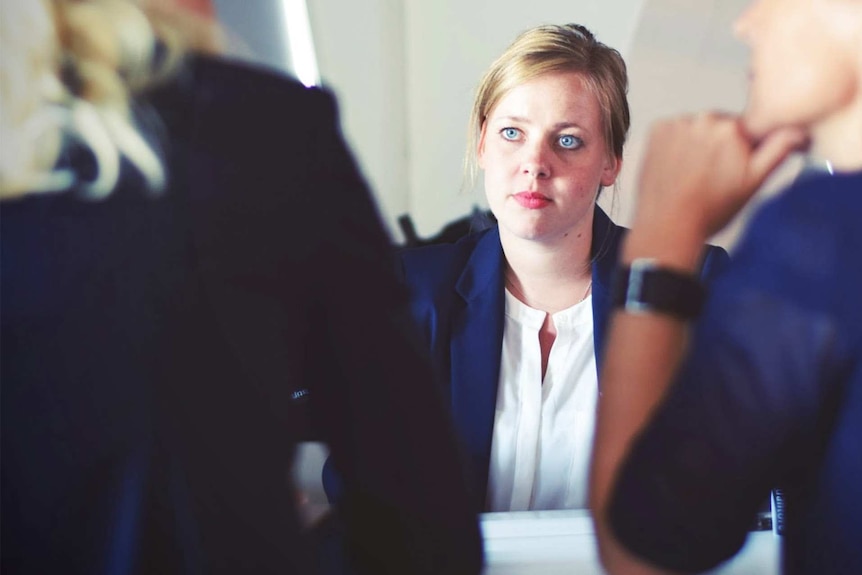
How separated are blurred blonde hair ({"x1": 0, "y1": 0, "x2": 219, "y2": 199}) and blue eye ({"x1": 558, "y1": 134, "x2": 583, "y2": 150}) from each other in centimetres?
38

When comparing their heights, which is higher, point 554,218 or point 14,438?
point 554,218

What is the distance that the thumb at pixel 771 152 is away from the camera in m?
0.67

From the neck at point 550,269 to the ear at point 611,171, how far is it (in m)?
0.04

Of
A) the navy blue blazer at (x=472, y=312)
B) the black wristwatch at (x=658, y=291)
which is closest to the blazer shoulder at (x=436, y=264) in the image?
the navy blue blazer at (x=472, y=312)

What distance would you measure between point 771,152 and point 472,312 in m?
0.34

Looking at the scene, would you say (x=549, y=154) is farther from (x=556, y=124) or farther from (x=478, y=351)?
(x=478, y=351)

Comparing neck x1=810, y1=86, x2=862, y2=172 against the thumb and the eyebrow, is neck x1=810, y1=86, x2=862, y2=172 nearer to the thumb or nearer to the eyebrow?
the thumb

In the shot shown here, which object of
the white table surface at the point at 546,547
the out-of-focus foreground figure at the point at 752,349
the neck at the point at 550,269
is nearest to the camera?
the out-of-focus foreground figure at the point at 752,349

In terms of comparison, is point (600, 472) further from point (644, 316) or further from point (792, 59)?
point (792, 59)

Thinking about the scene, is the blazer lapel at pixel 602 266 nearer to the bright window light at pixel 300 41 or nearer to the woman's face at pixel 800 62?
the woman's face at pixel 800 62

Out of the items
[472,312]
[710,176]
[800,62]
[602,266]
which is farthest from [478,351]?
[800,62]

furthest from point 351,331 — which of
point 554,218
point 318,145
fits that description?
point 554,218

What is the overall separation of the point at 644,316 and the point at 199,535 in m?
0.44

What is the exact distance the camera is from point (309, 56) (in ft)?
2.55
